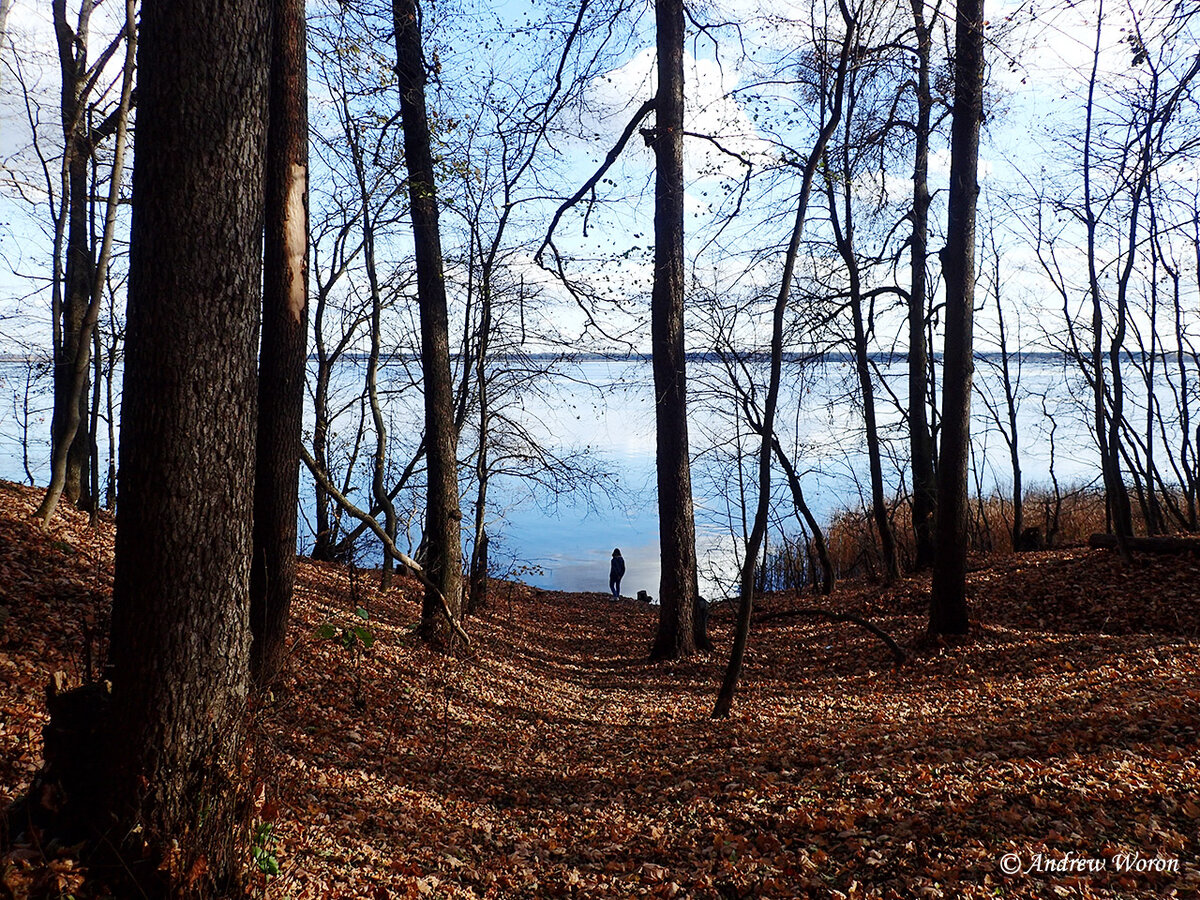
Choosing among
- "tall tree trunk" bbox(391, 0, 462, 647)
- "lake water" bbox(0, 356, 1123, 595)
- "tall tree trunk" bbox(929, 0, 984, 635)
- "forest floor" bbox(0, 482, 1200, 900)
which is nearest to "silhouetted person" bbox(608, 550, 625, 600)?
"lake water" bbox(0, 356, 1123, 595)

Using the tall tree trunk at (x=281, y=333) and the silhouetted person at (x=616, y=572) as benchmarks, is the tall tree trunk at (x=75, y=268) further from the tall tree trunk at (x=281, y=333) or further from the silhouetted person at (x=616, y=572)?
the silhouetted person at (x=616, y=572)

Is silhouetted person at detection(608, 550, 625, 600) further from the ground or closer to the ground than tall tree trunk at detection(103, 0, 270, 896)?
closer to the ground

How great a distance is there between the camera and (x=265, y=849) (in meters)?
3.48

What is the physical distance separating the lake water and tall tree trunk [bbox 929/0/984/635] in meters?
4.51

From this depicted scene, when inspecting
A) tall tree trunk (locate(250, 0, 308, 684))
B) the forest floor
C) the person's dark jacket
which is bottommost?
the forest floor

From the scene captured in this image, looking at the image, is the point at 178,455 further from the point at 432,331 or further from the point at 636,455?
the point at 636,455

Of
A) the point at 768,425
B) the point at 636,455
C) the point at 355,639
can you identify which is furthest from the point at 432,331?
the point at 636,455

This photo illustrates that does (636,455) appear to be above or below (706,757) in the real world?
above

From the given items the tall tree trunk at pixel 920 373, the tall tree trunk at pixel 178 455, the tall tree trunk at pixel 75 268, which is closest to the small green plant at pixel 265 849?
the tall tree trunk at pixel 178 455

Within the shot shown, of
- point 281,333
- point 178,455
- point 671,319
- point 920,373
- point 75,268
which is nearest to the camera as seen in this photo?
point 178,455

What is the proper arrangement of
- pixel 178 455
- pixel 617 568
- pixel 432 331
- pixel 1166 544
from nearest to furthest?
pixel 178 455 < pixel 432 331 < pixel 1166 544 < pixel 617 568

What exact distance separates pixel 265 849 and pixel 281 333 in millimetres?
3719

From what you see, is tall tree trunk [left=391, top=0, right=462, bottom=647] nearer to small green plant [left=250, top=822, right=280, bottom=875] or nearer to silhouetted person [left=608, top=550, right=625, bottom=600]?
small green plant [left=250, top=822, right=280, bottom=875]

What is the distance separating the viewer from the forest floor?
3590mm
